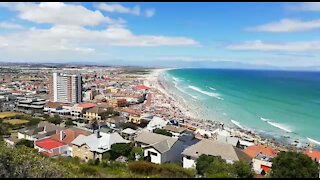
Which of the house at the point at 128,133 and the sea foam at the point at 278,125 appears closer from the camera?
the house at the point at 128,133

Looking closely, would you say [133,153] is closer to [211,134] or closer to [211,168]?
[211,168]

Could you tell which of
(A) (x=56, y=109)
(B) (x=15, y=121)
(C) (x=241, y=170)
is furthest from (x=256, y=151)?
(A) (x=56, y=109)

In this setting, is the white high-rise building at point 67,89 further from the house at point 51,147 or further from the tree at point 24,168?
the tree at point 24,168

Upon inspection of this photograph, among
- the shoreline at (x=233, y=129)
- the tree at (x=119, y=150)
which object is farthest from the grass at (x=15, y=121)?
the tree at (x=119, y=150)

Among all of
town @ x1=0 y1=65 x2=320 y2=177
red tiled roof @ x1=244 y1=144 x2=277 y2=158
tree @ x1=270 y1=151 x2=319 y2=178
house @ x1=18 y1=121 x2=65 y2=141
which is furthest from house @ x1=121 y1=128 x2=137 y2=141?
tree @ x1=270 y1=151 x2=319 y2=178

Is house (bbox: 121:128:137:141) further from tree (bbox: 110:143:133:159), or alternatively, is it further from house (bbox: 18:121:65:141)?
tree (bbox: 110:143:133:159)

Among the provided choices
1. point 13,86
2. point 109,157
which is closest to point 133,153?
point 109,157
